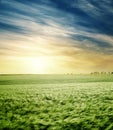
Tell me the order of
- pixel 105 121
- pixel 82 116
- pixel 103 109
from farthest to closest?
1. pixel 103 109
2. pixel 82 116
3. pixel 105 121

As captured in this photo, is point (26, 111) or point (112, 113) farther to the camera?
point (26, 111)

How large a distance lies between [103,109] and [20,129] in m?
7.30

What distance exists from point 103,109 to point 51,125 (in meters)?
5.68

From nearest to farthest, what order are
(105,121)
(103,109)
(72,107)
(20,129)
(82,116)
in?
(20,129)
(105,121)
(82,116)
(103,109)
(72,107)

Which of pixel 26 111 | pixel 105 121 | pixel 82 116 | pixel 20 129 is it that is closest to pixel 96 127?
pixel 105 121

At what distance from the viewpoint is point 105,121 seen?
516 inches

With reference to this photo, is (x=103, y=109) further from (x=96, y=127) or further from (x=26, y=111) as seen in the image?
(x=26, y=111)

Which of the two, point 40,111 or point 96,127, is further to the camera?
point 40,111

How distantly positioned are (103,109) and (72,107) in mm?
2605

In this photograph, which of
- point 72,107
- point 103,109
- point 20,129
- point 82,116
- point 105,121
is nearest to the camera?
point 20,129

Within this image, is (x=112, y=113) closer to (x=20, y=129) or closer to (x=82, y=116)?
(x=82, y=116)

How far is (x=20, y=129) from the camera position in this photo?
40.0 ft

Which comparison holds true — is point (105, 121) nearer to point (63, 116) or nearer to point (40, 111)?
point (63, 116)

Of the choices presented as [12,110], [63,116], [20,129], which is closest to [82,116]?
[63,116]
